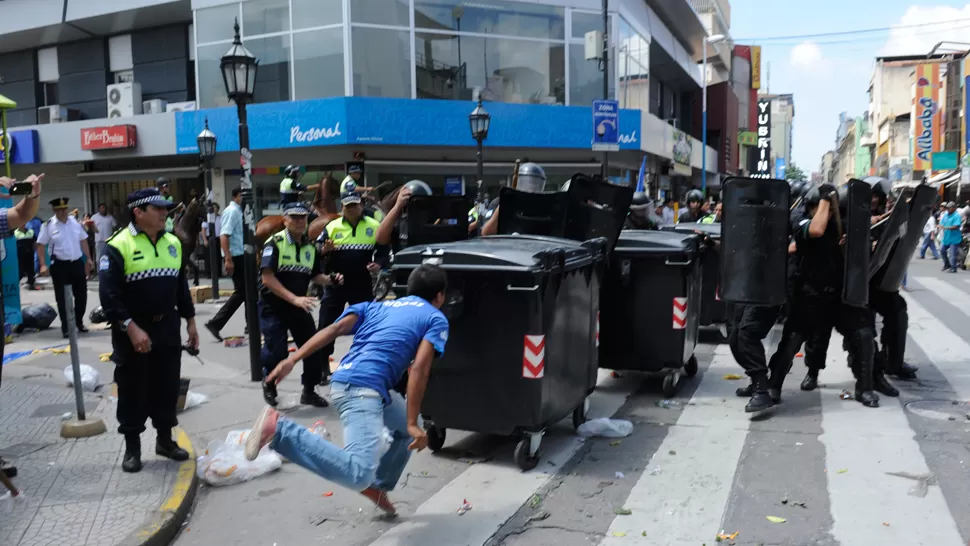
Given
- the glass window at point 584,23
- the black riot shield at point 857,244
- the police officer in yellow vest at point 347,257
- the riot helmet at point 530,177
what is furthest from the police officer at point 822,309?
the glass window at point 584,23

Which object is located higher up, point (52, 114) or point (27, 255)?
point (52, 114)

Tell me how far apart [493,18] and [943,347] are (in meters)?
15.2

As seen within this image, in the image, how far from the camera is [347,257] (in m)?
7.00

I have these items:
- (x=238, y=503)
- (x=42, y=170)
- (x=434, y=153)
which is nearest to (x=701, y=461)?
(x=238, y=503)

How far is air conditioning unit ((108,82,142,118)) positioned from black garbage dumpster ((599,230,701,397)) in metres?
21.3

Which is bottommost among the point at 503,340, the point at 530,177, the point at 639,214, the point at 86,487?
the point at 86,487

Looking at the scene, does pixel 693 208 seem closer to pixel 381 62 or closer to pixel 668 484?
pixel 668 484

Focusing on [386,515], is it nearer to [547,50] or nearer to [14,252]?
[14,252]

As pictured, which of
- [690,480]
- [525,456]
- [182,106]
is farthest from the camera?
[182,106]

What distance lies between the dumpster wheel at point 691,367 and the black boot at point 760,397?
1289 mm

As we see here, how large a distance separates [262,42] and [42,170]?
10.6m

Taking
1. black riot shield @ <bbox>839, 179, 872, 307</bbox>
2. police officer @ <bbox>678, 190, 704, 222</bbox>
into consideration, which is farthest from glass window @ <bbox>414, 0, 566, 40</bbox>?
black riot shield @ <bbox>839, 179, 872, 307</bbox>

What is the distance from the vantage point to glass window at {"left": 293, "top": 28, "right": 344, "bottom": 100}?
63.9 feet

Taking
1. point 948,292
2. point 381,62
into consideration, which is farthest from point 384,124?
point 948,292
